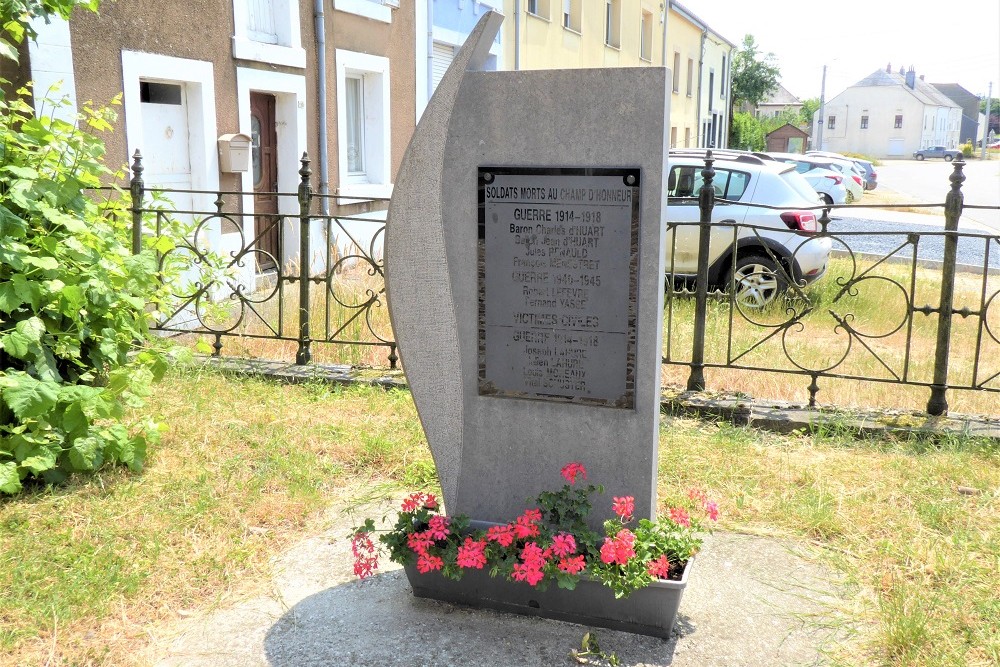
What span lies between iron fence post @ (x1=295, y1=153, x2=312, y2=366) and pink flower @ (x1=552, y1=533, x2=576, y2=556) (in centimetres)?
371

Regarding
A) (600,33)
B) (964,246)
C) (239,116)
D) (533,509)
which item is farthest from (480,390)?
(600,33)

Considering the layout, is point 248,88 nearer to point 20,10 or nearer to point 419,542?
point 20,10

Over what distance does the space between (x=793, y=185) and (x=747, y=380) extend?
4.30m

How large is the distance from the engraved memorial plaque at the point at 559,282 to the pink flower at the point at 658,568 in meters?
0.53

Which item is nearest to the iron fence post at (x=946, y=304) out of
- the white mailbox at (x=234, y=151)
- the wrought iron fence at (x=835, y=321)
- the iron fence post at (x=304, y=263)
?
the wrought iron fence at (x=835, y=321)

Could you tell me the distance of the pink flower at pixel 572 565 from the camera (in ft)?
9.69

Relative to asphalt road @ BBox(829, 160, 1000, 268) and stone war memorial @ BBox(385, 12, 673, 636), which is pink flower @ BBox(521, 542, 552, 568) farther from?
asphalt road @ BBox(829, 160, 1000, 268)

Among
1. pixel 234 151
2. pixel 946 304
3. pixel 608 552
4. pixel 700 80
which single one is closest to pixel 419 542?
pixel 608 552

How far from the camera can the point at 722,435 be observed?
512 centimetres

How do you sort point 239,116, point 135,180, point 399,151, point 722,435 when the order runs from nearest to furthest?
point 722,435, point 135,180, point 239,116, point 399,151

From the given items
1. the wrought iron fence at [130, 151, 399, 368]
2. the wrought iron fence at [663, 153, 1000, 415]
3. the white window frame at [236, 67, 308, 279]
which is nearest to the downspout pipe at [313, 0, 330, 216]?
the white window frame at [236, 67, 308, 279]

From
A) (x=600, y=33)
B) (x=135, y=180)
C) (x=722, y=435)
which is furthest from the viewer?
(x=600, y=33)

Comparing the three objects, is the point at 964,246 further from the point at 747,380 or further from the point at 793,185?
the point at 747,380

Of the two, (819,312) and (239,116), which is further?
(239,116)
